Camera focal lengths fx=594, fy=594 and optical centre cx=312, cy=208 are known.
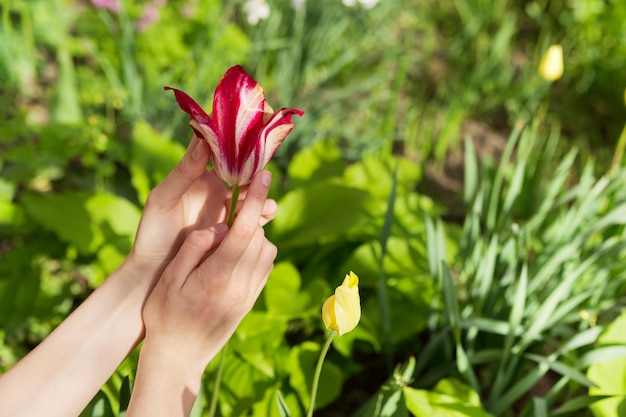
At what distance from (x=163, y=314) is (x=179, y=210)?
19cm

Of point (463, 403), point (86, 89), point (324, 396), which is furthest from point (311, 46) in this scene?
A: point (463, 403)

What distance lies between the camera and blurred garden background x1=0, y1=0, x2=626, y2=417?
4.09ft

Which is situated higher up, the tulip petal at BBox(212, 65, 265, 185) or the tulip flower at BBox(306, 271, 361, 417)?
the tulip petal at BBox(212, 65, 265, 185)

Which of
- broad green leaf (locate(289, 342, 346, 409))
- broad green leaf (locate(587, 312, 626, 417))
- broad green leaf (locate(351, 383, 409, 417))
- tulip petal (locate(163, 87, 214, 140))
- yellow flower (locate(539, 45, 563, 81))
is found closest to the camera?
tulip petal (locate(163, 87, 214, 140))

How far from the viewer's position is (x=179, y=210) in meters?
0.95

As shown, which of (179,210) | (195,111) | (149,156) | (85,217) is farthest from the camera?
(149,156)

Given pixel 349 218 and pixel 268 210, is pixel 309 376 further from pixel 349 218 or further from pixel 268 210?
pixel 268 210

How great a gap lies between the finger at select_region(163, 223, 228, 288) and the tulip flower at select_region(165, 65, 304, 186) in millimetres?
97

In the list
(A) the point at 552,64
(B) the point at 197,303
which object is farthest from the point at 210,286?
(A) the point at 552,64

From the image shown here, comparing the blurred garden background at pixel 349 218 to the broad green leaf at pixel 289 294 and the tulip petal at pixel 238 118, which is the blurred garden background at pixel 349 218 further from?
the tulip petal at pixel 238 118

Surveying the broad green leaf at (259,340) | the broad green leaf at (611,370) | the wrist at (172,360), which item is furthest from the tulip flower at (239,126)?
the broad green leaf at (611,370)

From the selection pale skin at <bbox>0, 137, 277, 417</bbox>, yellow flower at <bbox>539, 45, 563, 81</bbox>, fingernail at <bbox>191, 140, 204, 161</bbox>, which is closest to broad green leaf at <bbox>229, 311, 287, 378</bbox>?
pale skin at <bbox>0, 137, 277, 417</bbox>

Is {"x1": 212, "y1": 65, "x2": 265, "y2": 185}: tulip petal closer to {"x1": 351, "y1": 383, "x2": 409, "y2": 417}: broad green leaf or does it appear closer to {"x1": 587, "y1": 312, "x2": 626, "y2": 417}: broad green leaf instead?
{"x1": 351, "y1": 383, "x2": 409, "y2": 417}: broad green leaf

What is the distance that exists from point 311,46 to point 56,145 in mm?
1039
